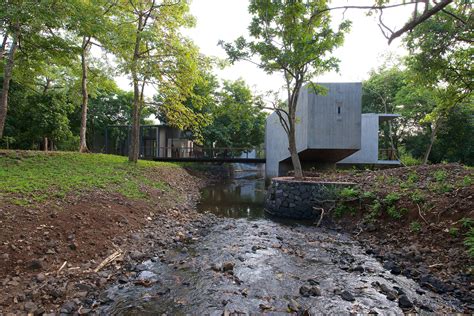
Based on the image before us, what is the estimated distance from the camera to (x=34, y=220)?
185 inches

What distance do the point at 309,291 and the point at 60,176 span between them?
22.9 ft

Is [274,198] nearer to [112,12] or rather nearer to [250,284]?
[250,284]

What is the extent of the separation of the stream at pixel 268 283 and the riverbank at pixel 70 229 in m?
0.52

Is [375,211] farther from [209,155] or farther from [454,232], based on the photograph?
[209,155]

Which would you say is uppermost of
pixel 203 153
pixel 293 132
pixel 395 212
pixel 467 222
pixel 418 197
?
pixel 293 132

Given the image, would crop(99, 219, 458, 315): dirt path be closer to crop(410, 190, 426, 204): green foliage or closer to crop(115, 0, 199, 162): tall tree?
crop(410, 190, 426, 204): green foliage

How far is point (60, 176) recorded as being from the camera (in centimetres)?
738

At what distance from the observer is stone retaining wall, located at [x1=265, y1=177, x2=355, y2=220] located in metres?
8.70

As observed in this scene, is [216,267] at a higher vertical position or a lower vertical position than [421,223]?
lower

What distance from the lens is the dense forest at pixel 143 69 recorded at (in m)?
7.34

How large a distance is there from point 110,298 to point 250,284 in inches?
79.8

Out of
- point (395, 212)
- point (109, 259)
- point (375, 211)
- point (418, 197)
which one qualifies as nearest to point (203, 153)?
point (375, 211)

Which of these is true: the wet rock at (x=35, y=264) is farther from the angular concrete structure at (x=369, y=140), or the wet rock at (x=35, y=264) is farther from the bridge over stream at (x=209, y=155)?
the angular concrete structure at (x=369, y=140)

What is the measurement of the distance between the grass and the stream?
3017mm
